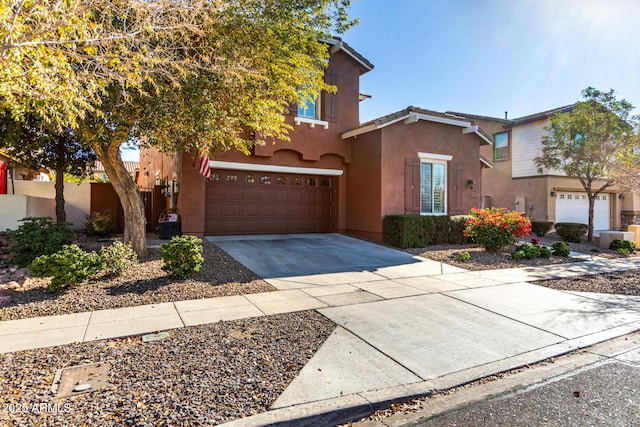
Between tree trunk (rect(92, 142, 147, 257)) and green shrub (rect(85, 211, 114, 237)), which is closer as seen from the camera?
tree trunk (rect(92, 142, 147, 257))

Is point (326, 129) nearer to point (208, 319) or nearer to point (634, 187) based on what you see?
point (208, 319)

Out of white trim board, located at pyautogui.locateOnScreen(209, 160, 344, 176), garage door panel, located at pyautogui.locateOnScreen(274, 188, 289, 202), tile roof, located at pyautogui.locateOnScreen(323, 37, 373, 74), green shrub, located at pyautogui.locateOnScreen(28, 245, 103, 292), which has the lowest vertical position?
green shrub, located at pyautogui.locateOnScreen(28, 245, 103, 292)

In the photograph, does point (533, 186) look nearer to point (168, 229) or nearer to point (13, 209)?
point (168, 229)

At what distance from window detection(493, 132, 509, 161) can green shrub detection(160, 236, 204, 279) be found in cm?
2001

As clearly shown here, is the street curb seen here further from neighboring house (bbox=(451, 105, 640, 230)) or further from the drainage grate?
neighboring house (bbox=(451, 105, 640, 230))

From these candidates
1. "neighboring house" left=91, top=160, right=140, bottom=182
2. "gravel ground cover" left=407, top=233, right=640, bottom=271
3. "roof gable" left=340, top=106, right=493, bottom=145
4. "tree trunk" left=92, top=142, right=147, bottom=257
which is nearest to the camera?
"tree trunk" left=92, top=142, right=147, bottom=257

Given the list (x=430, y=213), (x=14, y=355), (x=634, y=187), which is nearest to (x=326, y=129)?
(x=430, y=213)

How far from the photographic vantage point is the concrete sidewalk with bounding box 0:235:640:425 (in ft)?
11.4

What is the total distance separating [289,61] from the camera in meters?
8.04

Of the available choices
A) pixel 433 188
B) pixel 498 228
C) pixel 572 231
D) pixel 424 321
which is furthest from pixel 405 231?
pixel 572 231

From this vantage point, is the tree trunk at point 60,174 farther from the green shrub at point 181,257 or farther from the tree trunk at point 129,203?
the green shrub at point 181,257

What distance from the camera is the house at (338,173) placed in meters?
12.7

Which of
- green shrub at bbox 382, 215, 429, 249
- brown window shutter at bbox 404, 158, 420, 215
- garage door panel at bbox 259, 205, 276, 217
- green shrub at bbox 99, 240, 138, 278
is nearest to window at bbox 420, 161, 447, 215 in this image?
brown window shutter at bbox 404, 158, 420, 215

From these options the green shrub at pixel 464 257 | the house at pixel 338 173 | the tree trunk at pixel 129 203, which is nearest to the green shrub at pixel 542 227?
the house at pixel 338 173
